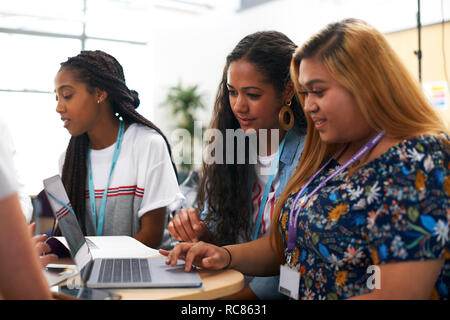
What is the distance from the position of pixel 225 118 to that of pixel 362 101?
0.78 metres

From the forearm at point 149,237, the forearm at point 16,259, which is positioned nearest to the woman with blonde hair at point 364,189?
the forearm at point 16,259

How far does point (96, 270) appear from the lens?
1.16m

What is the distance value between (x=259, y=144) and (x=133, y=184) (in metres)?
0.64

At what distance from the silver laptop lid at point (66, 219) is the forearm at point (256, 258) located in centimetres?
45

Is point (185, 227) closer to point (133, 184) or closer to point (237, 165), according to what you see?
point (237, 165)

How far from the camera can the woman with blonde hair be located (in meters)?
1.01

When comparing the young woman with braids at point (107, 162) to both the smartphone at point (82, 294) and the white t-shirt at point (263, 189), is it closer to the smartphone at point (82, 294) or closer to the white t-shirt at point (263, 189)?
the white t-shirt at point (263, 189)

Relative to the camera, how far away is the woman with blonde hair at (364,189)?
1.01 meters

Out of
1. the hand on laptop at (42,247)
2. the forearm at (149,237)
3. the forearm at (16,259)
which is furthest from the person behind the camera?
the forearm at (149,237)

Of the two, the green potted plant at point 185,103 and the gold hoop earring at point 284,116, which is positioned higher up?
the green potted plant at point 185,103

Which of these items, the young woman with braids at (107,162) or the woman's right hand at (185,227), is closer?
the woman's right hand at (185,227)
